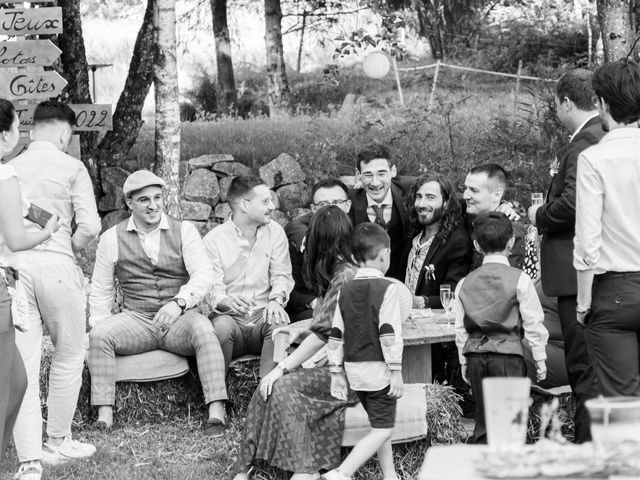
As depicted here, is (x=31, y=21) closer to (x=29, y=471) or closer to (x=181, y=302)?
(x=181, y=302)

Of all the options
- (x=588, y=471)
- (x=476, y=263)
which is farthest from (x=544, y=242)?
(x=588, y=471)

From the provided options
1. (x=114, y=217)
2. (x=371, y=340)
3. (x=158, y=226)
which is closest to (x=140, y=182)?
(x=158, y=226)

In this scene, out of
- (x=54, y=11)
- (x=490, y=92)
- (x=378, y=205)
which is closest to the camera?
(x=378, y=205)

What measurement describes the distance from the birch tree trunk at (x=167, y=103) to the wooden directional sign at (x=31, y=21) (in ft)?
2.92

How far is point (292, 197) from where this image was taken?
10078 millimetres

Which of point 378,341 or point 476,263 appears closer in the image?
point 378,341

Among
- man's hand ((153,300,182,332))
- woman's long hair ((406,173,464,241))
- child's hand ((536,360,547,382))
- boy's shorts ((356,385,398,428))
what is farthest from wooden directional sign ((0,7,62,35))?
child's hand ((536,360,547,382))

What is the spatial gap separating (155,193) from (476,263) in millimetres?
1925

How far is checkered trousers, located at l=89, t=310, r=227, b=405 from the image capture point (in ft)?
19.4

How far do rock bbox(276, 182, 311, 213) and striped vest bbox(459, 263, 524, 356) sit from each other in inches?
208

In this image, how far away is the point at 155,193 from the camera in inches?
241

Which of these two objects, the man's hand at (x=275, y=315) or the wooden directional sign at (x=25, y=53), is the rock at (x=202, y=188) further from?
the man's hand at (x=275, y=315)

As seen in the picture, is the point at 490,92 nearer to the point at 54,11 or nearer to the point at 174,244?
the point at 54,11

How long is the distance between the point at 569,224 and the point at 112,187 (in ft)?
19.3
